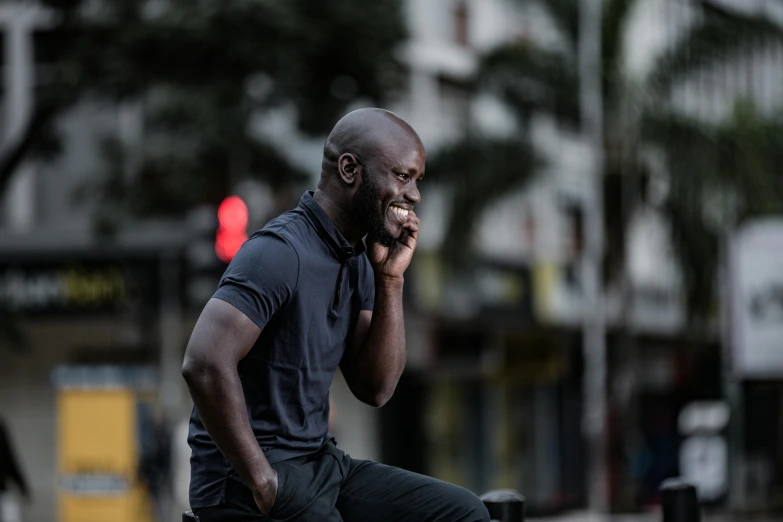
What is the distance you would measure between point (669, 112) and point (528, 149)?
83.5 inches

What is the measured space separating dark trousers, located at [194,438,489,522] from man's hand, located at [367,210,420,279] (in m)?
0.41

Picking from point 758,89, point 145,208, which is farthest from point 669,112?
point 758,89

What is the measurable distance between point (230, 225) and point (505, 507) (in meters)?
7.26

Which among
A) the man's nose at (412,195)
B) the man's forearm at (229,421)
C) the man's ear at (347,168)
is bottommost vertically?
the man's forearm at (229,421)

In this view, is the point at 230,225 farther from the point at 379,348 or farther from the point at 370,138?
the point at 370,138

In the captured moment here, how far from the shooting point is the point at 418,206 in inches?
1009

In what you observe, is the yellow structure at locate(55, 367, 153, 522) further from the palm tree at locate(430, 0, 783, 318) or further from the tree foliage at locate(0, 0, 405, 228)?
the palm tree at locate(430, 0, 783, 318)

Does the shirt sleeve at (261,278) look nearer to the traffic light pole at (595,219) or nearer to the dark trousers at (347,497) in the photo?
the dark trousers at (347,497)

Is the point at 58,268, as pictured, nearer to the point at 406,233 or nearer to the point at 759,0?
the point at 759,0

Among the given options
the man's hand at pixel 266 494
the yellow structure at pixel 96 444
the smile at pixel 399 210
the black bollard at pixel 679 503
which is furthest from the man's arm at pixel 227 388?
the yellow structure at pixel 96 444

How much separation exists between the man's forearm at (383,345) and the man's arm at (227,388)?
44cm

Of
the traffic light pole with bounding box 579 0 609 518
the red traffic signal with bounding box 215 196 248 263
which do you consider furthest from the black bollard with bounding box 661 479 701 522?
the traffic light pole with bounding box 579 0 609 518

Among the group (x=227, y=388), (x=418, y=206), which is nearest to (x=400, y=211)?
(x=227, y=388)

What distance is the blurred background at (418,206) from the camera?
1889 cm
